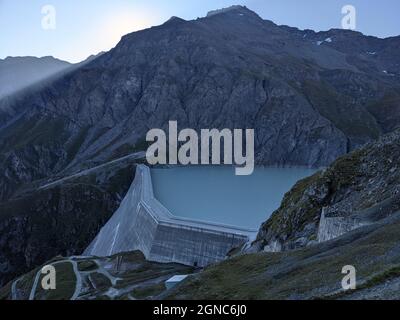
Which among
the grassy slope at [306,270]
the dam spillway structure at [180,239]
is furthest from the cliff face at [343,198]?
the dam spillway structure at [180,239]

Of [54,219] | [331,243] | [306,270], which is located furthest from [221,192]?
[306,270]

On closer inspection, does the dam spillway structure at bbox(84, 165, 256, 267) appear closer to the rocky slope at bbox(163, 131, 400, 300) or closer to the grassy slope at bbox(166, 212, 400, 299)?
the rocky slope at bbox(163, 131, 400, 300)

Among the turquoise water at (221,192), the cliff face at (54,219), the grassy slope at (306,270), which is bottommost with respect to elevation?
the cliff face at (54,219)

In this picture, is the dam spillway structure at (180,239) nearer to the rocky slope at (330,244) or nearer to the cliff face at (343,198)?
the rocky slope at (330,244)

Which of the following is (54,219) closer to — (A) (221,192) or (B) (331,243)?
(A) (221,192)

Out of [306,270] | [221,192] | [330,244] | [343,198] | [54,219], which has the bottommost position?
[54,219]
